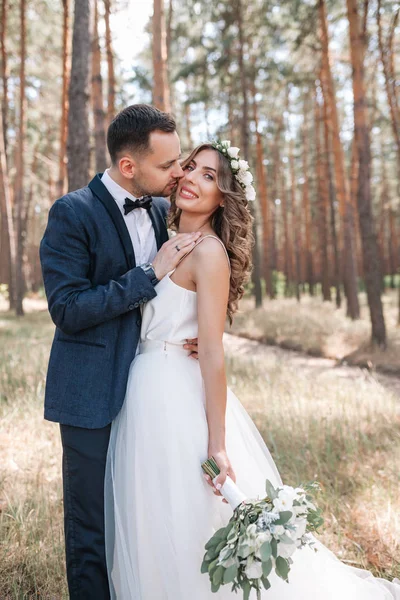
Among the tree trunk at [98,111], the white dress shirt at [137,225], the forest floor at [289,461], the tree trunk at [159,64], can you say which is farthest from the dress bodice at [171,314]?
the tree trunk at [98,111]

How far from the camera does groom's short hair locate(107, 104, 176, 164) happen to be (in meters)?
2.63

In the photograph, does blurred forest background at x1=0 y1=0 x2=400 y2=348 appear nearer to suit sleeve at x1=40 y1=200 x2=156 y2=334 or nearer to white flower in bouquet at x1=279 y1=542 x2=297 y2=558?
suit sleeve at x1=40 y1=200 x2=156 y2=334

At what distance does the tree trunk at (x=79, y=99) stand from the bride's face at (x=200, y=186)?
5037 millimetres

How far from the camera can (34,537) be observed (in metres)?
3.49

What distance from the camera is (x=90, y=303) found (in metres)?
2.39

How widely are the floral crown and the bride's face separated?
2.0 inches

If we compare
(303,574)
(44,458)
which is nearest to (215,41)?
(44,458)

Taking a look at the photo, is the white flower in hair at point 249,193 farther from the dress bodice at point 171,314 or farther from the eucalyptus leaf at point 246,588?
the eucalyptus leaf at point 246,588

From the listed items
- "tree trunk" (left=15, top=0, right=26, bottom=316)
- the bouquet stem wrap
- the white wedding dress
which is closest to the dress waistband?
the white wedding dress

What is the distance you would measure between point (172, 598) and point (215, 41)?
18.5 m

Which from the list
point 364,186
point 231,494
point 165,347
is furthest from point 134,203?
point 364,186

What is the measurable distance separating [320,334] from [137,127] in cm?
1059

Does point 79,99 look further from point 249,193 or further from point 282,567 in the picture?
point 282,567

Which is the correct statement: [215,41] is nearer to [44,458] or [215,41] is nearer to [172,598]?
[44,458]
